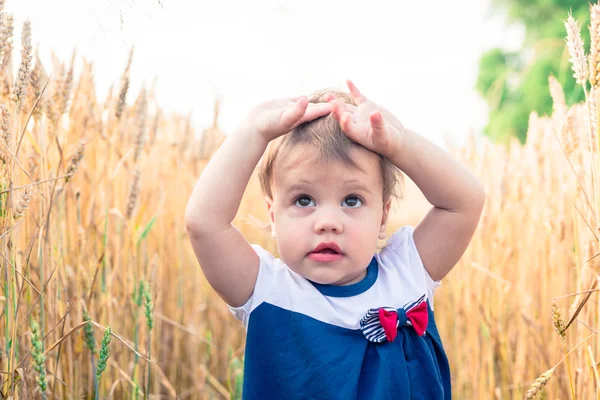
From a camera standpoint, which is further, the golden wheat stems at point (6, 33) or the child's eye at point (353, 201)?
the child's eye at point (353, 201)

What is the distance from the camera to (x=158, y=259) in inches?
83.0

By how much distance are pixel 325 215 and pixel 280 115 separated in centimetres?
21

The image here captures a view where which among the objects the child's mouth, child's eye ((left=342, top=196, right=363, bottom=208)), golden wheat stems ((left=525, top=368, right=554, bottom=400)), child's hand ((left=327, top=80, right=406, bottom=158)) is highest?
child's hand ((left=327, top=80, right=406, bottom=158))

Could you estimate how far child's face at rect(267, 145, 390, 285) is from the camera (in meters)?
1.24

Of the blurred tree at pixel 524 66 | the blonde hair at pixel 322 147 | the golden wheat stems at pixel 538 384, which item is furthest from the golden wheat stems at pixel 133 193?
the blurred tree at pixel 524 66

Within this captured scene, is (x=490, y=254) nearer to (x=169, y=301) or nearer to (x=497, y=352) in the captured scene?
(x=497, y=352)

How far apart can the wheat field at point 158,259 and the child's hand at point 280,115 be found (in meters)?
0.43

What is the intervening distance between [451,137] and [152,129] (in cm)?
116

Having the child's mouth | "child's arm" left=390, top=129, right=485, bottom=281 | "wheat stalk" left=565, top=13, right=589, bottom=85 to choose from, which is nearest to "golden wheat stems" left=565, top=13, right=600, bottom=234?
"wheat stalk" left=565, top=13, right=589, bottom=85

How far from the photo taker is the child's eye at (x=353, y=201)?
1.29 metres

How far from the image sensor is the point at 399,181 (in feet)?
4.90

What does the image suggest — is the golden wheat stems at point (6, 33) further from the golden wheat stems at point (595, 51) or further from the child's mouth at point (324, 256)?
the golden wheat stems at point (595, 51)

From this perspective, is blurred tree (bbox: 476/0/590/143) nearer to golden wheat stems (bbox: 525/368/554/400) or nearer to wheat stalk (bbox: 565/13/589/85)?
wheat stalk (bbox: 565/13/589/85)

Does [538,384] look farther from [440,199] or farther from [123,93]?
[123,93]
